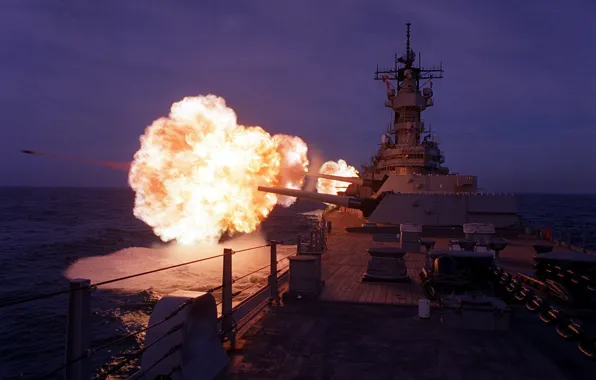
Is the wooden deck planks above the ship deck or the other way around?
above

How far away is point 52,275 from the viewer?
89.3 feet

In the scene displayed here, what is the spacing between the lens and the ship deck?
5.88 meters

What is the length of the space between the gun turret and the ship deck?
11287 mm

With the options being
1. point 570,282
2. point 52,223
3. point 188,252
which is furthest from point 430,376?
point 52,223

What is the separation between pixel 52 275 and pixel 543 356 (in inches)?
1096

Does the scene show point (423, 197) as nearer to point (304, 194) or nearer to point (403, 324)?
point (304, 194)

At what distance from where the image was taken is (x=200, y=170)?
60.5ft

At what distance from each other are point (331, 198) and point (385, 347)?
683 inches

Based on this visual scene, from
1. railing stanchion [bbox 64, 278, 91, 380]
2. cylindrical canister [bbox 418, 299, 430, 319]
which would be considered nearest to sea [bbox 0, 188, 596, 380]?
cylindrical canister [bbox 418, 299, 430, 319]

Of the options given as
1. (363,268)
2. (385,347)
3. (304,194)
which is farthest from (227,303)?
(304,194)

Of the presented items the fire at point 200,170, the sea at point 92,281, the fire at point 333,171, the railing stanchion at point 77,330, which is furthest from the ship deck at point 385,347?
the fire at point 333,171

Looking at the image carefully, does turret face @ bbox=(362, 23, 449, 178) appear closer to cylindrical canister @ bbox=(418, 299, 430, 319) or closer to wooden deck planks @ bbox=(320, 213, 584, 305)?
wooden deck planks @ bbox=(320, 213, 584, 305)

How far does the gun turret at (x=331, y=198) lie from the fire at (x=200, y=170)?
3.11 feet

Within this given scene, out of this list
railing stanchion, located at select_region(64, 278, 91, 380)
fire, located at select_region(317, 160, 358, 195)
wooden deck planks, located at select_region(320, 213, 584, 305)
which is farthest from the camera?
fire, located at select_region(317, 160, 358, 195)
